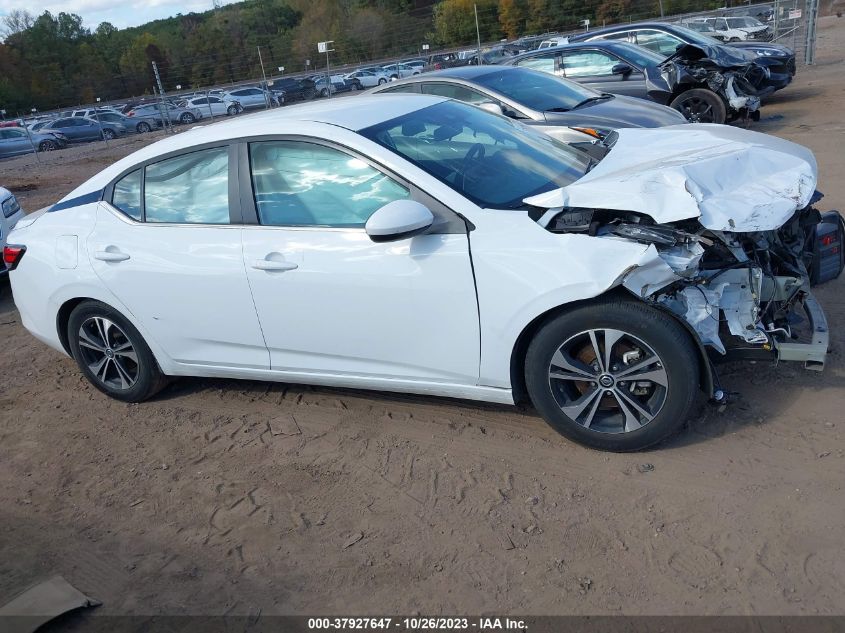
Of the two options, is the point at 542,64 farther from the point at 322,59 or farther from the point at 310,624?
the point at 322,59

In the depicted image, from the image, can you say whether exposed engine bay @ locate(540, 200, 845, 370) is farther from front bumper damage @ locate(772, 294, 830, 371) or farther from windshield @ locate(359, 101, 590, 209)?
windshield @ locate(359, 101, 590, 209)

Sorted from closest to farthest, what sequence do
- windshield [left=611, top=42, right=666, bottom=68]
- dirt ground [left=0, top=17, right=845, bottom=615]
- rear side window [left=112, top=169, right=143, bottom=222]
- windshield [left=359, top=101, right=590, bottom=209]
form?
dirt ground [left=0, top=17, right=845, bottom=615] → windshield [left=359, top=101, right=590, bottom=209] → rear side window [left=112, top=169, right=143, bottom=222] → windshield [left=611, top=42, right=666, bottom=68]

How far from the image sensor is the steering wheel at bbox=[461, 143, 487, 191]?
3.83 metres

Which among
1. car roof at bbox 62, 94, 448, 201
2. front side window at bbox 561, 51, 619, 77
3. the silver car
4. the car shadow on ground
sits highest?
car roof at bbox 62, 94, 448, 201

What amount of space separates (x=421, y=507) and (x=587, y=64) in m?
9.92

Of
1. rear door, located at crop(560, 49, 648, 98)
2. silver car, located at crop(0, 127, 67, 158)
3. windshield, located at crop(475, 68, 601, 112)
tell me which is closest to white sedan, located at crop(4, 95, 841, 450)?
windshield, located at crop(475, 68, 601, 112)

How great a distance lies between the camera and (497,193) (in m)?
3.77

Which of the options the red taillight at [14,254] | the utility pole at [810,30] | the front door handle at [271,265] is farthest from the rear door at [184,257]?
the utility pole at [810,30]

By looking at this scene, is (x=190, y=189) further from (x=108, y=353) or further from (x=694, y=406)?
(x=694, y=406)

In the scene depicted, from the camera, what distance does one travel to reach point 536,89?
8727mm

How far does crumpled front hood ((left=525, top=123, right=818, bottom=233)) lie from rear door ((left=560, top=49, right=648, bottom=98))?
7579 millimetres

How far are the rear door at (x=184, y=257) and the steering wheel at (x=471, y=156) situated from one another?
123 cm

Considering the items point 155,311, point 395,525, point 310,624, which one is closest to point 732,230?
point 395,525

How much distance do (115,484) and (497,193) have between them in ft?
8.21
